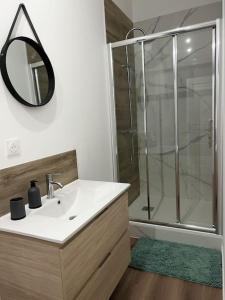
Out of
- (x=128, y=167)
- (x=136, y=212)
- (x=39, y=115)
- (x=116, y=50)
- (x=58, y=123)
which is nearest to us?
(x=39, y=115)

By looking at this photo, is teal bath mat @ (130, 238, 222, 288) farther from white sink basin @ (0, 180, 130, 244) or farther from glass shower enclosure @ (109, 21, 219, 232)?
white sink basin @ (0, 180, 130, 244)

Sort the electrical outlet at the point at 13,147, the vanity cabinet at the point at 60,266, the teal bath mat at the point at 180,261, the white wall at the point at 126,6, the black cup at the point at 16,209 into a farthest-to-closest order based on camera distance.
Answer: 1. the white wall at the point at 126,6
2. the teal bath mat at the point at 180,261
3. the electrical outlet at the point at 13,147
4. the black cup at the point at 16,209
5. the vanity cabinet at the point at 60,266

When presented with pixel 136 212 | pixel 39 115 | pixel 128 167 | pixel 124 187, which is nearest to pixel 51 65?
pixel 39 115

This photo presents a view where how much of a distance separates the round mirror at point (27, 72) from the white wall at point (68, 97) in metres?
0.05

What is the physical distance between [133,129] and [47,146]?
1.52m

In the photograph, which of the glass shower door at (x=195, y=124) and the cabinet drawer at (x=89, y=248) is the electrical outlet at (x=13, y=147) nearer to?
the cabinet drawer at (x=89, y=248)

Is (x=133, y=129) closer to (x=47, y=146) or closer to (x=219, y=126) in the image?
(x=219, y=126)

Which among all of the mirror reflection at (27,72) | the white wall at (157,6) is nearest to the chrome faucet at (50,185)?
the mirror reflection at (27,72)

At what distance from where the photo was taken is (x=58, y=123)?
1683 mm

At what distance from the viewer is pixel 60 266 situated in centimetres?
96

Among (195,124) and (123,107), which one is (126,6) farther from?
(195,124)

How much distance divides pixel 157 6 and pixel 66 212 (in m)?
2.87

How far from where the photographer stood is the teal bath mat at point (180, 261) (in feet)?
5.81

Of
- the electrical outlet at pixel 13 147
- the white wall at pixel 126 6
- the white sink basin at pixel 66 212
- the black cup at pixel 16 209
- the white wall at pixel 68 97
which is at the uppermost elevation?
the white wall at pixel 126 6
